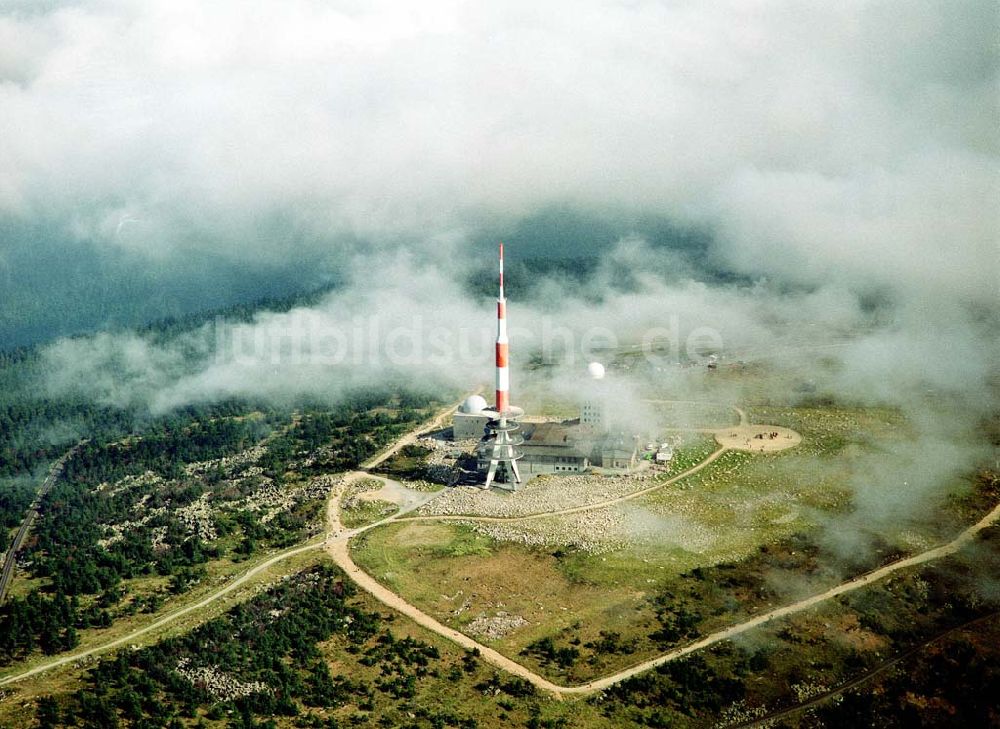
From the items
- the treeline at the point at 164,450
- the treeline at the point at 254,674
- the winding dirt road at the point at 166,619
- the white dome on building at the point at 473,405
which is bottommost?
the treeline at the point at 164,450

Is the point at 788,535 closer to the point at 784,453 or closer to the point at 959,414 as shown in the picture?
the point at 784,453

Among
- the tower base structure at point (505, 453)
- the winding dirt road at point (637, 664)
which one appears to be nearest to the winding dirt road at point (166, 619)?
the winding dirt road at point (637, 664)

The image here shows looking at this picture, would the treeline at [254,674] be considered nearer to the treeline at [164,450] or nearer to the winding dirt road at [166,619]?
the winding dirt road at [166,619]

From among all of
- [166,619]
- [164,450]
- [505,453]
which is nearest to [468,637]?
[166,619]

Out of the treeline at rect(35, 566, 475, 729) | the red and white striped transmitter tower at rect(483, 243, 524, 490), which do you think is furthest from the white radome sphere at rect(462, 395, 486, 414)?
the treeline at rect(35, 566, 475, 729)

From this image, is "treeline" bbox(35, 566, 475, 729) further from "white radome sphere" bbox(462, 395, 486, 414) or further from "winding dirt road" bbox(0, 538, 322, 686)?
"white radome sphere" bbox(462, 395, 486, 414)

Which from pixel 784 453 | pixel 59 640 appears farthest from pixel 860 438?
pixel 59 640

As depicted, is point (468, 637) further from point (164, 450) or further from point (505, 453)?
point (164, 450)

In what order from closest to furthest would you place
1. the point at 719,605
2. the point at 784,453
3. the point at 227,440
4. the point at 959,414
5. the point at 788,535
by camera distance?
the point at 719,605
the point at 788,535
the point at 784,453
the point at 959,414
the point at 227,440
